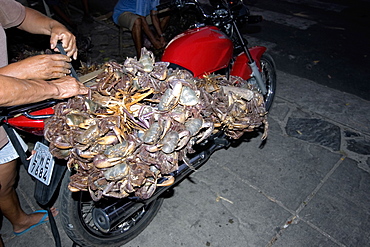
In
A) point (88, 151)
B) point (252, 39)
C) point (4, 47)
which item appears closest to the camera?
point (88, 151)

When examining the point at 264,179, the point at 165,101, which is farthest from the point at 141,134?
the point at 264,179

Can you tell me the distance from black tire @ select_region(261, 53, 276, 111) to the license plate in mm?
2884

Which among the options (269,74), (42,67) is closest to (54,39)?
(42,67)

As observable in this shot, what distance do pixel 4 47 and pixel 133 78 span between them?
38.8 inches

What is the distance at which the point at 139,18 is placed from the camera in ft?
16.4

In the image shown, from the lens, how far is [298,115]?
13.5 ft

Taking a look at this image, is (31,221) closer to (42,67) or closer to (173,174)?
(173,174)

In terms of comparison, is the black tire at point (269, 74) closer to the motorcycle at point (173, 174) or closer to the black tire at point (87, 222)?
the motorcycle at point (173, 174)

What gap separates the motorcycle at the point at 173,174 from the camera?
1.94 m

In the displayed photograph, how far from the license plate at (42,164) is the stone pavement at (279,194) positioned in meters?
0.99

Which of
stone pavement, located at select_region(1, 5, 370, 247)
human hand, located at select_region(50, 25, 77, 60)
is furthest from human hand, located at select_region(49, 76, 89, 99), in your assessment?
stone pavement, located at select_region(1, 5, 370, 247)

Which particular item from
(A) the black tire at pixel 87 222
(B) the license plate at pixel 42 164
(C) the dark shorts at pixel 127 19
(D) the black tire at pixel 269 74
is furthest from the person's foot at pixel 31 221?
(C) the dark shorts at pixel 127 19

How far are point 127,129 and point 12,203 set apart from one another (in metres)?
1.69

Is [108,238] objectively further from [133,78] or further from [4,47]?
[4,47]
